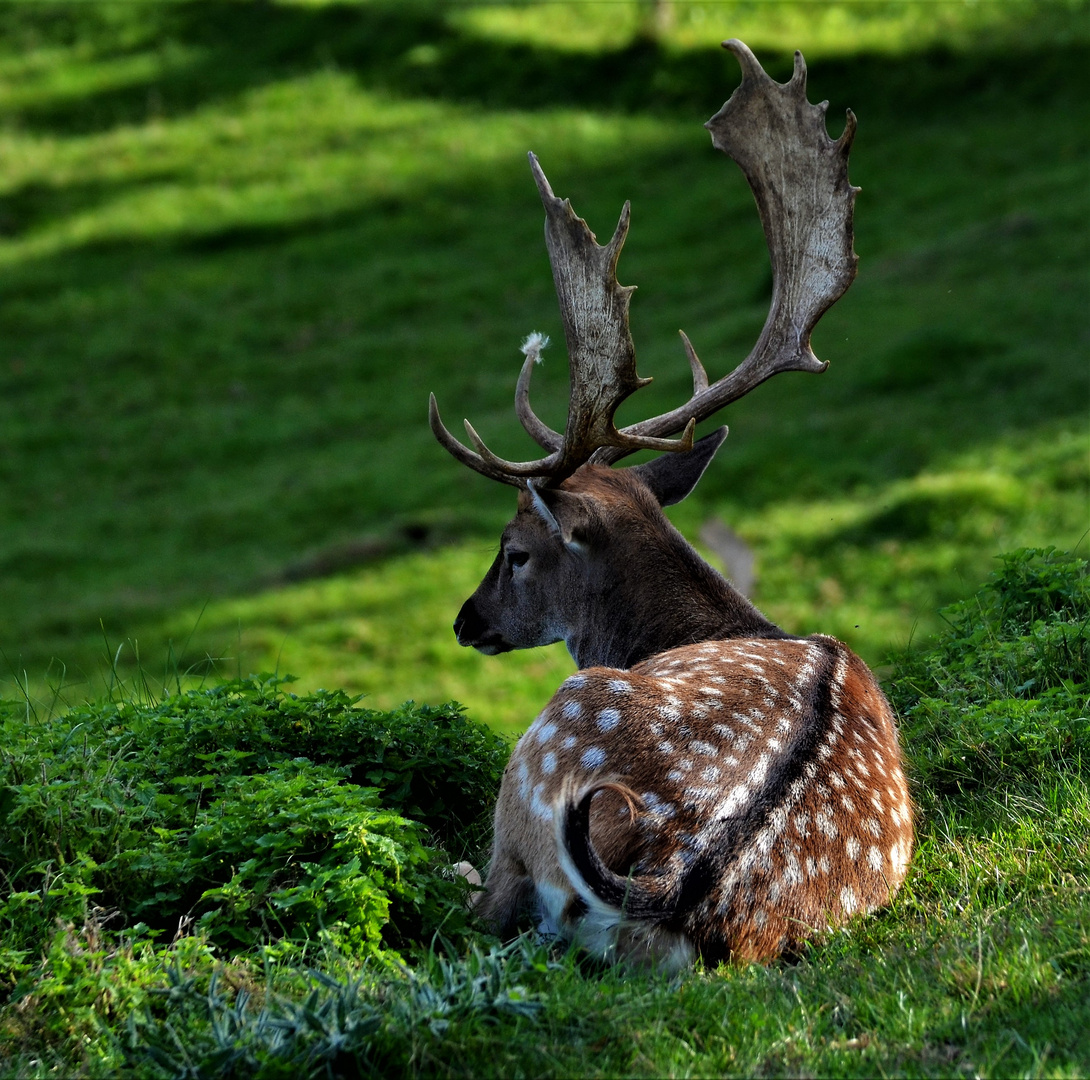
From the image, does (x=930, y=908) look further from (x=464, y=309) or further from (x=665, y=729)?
(x=464, y=309)

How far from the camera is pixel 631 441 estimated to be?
19.1 feet

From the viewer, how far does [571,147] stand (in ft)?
83.7

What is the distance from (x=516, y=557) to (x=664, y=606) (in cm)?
78

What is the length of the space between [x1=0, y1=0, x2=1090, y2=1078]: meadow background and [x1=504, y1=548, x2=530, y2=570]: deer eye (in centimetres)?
77

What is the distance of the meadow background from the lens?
3506 millimetres

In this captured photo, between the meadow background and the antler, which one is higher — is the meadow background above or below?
below

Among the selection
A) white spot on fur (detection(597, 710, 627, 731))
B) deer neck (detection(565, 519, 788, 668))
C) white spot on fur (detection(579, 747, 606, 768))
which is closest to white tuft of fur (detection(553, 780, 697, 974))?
white spot on fur (detection(579, 747, 606, 768))


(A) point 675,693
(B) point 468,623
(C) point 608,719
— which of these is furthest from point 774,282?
(C) point 608,719

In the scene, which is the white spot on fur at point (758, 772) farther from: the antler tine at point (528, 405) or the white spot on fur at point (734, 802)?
the antler tine at point (528, 405)

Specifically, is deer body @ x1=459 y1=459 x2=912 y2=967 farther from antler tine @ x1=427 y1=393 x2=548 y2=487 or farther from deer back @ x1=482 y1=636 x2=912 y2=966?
antler tine @ x1=427 y1=393 x2=548 y2=487

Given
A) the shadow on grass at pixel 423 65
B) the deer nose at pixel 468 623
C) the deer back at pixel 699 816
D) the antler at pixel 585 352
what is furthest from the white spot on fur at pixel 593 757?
the shadow on grass at pixel 423 65

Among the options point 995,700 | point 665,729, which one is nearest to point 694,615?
point 995,700

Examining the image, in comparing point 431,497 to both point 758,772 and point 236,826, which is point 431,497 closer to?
point 236,826

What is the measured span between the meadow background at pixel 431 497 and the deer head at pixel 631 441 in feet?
2.20
